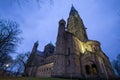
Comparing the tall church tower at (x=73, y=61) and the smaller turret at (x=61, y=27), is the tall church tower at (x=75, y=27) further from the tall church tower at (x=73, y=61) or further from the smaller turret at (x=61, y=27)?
the tall church tower at (x=73, y=61)

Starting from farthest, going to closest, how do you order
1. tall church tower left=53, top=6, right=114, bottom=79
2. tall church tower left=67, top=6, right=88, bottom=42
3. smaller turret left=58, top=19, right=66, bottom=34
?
tall church tower left=67, top=6, right=88, bottom=42 → smaller turret left=58, top=19, right=66, bottom=34 → tall church tower left=53, top=6, right=114, bottom=79

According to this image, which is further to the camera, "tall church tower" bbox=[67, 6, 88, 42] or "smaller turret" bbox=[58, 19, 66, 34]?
"tall church tower" bbox=[67, 6, 88, 42]

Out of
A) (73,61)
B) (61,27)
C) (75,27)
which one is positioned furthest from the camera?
(75,27)

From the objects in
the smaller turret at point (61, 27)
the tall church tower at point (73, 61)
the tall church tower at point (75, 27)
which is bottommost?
the tall church tower at point (73, 61)

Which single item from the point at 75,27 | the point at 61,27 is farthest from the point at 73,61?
the point at 75,27

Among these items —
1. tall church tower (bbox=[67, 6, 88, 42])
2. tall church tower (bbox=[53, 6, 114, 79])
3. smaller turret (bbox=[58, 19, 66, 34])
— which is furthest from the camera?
tall church tower (bbox=[67, 6, 88, 42])

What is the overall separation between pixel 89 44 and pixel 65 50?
46.2 ft

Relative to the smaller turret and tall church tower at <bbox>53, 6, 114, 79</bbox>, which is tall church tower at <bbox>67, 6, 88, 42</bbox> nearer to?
the smaller turret

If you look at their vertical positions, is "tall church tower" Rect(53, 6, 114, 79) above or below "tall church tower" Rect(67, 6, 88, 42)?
below

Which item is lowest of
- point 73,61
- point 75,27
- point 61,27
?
point 73,61

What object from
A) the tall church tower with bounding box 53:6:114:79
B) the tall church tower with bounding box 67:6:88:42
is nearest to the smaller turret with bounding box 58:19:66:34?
the tall church tower with bounding box 53:6:114:79

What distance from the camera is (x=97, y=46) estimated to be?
158ft

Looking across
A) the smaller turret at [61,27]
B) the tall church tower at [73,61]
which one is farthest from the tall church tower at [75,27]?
the tall church tower at [73,61]

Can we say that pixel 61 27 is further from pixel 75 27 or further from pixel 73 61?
pixel 73 61
